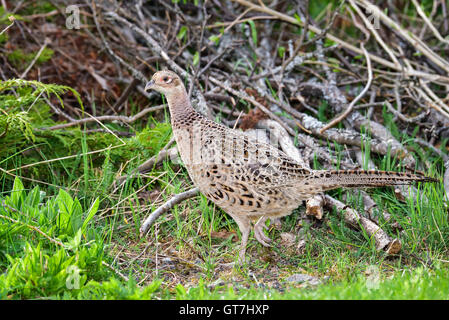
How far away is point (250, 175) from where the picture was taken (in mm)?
4883

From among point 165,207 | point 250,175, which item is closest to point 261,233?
point 250,175

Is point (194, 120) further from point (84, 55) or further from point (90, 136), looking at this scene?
point (84, 55)

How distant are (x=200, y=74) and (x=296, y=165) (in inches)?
99.3

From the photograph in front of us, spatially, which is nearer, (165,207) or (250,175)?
(250,175)

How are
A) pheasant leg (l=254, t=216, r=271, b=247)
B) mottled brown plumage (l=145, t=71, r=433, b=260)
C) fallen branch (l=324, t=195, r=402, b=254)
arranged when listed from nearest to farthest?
mottled brown plumage (l=145, t=71, r=433, b=260), fallen branch (l=324, t=195, r=402, b=254), pheasant leg (l=254, t=216, r=271, b=247)

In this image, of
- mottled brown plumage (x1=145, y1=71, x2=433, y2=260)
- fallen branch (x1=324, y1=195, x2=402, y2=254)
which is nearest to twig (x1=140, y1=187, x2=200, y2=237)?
mottled brown plumage (x1=145, y1=71, x2=433, y2=260)

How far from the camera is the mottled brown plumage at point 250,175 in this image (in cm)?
483

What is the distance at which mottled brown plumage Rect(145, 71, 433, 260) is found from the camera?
4832mm

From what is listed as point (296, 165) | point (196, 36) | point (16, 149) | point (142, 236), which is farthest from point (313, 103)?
point (16, 149)

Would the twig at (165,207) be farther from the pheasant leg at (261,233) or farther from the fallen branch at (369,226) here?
the fallen branch at (369,226)

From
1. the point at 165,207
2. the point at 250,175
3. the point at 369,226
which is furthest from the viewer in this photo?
the point at 165,207

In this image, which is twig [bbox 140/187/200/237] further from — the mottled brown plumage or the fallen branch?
the fallen branch

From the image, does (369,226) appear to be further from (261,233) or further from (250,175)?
(250,175)

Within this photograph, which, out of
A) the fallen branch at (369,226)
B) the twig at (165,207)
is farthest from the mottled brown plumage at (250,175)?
the twig at (165,207)
